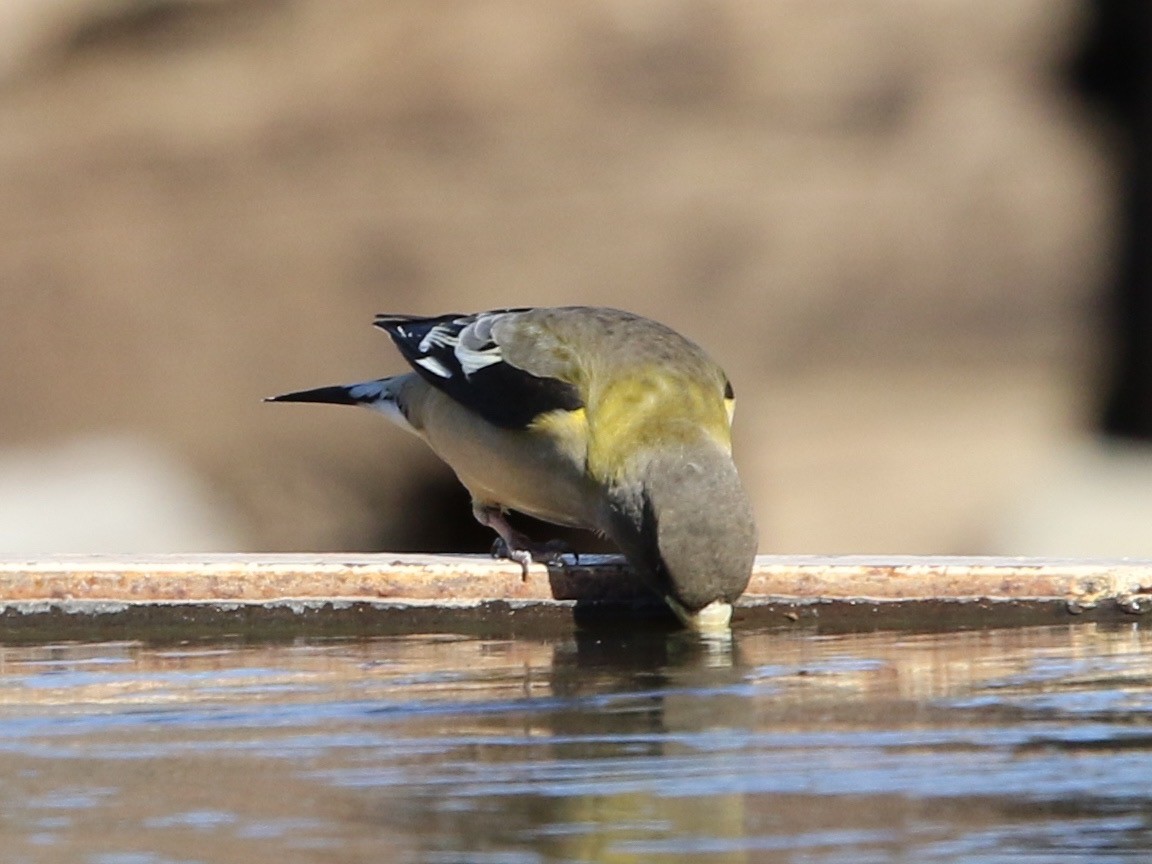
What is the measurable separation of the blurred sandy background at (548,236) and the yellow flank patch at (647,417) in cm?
372

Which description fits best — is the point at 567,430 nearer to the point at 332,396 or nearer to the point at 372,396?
the point at 372,396

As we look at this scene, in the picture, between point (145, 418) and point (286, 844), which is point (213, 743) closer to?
point (286, 844)

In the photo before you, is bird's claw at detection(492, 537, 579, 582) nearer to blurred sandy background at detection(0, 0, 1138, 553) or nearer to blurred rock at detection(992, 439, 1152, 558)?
blurred sandy background at detection(0, 0, 1138, 553)

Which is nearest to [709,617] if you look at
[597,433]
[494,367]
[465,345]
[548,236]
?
[597,433]

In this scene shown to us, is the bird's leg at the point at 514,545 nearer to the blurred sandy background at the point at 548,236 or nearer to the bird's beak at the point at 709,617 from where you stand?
the bird's beak at the point at 709,617

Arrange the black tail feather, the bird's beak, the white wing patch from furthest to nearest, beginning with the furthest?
the black tail feather → the white wing patch → the bird's beak

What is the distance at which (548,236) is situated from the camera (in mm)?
8602

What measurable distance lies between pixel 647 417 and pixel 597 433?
119mm

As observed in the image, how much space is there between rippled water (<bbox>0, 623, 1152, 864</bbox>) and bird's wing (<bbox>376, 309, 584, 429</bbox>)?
1211 millimetres

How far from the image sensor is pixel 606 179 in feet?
28.1

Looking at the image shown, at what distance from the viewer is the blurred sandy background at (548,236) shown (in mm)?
8562

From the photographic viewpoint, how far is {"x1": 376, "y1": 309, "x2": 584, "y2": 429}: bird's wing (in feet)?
16.0

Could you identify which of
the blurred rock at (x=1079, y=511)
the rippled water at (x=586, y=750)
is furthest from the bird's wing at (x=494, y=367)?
the blurred rock at (x=1079, y=511)

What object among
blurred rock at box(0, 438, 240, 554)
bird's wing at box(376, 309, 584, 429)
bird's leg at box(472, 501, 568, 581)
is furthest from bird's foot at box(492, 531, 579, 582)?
blurred rock at box(0, 438, 240, 554)
